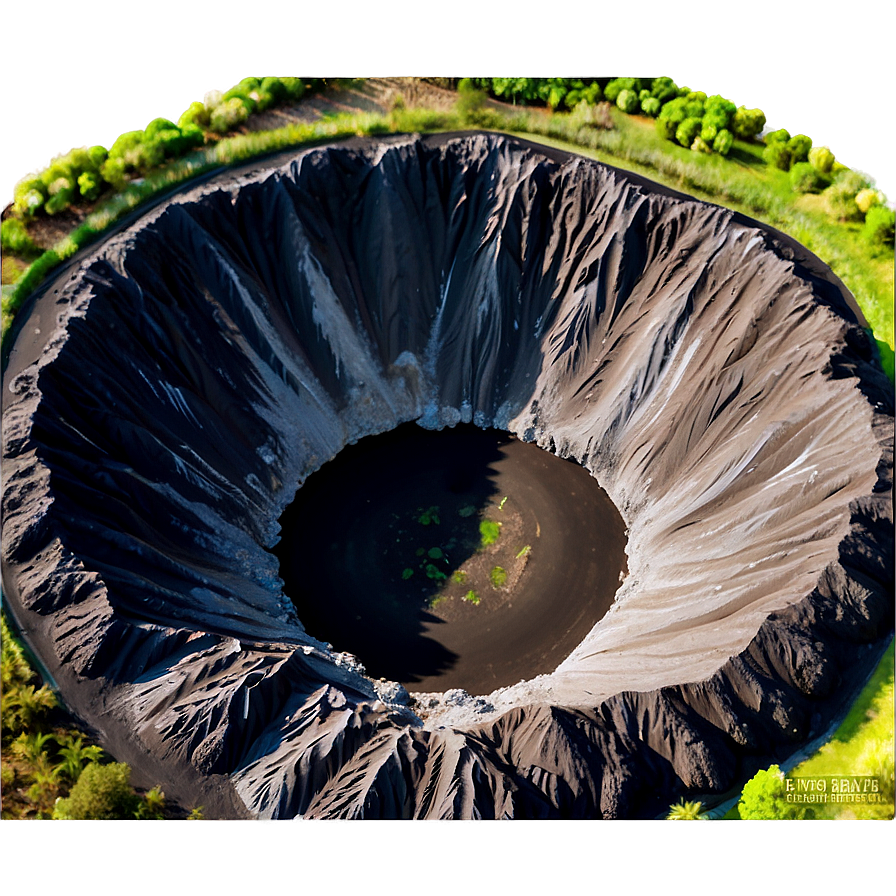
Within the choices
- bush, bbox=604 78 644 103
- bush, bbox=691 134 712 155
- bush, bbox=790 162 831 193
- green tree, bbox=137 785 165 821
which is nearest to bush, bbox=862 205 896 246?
bush, bbox=790 162 831 193

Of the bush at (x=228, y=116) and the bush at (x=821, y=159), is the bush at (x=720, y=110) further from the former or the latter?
the bush at (x=228, y=116)

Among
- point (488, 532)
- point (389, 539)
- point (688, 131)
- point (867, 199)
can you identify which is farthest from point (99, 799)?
point (867, 199)

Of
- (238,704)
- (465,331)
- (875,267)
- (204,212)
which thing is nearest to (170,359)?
(204,212)

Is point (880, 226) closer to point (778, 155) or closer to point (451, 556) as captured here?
point (778, 155)

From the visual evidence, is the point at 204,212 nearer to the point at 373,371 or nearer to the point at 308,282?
the point at 308,282

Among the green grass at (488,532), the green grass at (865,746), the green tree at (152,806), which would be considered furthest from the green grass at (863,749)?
the green tree at (152,806)
